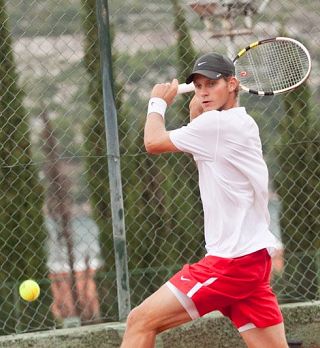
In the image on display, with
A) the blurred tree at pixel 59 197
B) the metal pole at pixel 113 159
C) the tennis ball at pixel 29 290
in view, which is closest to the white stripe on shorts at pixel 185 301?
the metal pole at pixel 113 159

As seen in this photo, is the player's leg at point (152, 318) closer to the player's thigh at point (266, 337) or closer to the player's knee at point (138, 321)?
the player's knee at point (138, 321)

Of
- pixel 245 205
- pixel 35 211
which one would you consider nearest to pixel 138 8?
pixel 35 211

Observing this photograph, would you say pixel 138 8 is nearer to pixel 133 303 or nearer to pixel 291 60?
pixel 291 60

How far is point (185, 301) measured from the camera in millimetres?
4195

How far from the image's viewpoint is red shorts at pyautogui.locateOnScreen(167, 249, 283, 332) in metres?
4.20

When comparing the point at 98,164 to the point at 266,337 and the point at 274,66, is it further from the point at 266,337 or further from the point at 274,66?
the point at 266,337

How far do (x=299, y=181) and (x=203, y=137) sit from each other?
2.75 m

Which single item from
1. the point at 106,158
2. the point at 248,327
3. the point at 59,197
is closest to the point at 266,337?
the point at 248,327

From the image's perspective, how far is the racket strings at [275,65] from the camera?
5469 millimetres

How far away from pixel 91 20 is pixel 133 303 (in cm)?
170

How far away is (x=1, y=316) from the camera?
611 cm

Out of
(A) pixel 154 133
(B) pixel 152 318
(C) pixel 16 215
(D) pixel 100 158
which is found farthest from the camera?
(D) pixel 100 158

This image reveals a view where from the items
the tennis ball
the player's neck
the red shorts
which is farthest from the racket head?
the tennis ball

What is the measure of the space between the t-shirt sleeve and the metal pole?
1.37 metres
